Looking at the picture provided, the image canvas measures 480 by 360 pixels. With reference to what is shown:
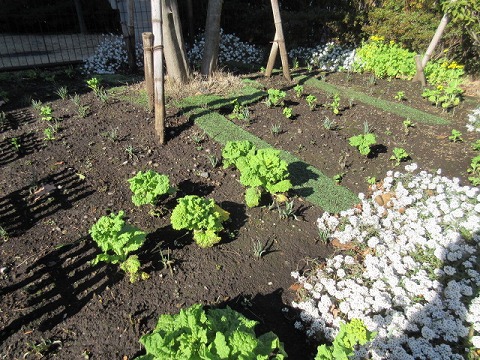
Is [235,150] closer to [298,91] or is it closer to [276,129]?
[276,129]

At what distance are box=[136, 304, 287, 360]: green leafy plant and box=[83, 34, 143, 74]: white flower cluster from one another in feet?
25.3

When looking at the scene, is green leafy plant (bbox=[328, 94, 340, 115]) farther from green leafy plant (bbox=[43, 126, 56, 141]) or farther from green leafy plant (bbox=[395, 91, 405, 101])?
green leafy plant (bbox=[43, 126, 56, 141])

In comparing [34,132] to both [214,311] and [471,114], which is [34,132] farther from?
[471,114]

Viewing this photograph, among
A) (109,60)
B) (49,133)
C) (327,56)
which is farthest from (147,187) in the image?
(327,56)

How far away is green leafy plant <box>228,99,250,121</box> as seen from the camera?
19.1ft

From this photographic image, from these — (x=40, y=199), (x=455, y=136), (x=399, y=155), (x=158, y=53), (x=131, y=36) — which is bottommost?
(x=40, y=199)

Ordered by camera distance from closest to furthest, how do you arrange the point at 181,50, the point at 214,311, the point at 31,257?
the point at 214,311
the point at 31,257
the point at 181,50

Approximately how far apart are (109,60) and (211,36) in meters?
3.17

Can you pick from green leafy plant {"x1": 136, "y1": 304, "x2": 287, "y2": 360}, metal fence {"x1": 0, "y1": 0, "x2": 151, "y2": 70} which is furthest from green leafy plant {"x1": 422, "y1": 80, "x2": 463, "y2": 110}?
metal fence {"x1": 0, "y1": 0, "x2": 151, "y2": 70}

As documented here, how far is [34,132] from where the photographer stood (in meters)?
5.20

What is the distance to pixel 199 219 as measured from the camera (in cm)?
338

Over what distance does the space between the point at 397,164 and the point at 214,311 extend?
3.76 metres

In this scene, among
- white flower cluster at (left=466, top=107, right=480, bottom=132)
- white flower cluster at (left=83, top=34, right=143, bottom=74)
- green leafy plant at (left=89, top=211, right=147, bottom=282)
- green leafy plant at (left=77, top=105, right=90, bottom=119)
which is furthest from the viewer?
white flower cluster at (left=83, top=34, right=143, bottom=74)

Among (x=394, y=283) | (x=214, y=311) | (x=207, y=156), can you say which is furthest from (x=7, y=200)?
(x=394, y=283)
